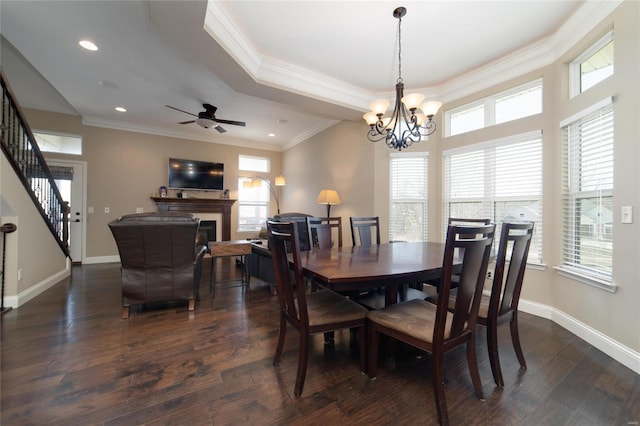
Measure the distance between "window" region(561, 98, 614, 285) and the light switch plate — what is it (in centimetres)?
A: 17

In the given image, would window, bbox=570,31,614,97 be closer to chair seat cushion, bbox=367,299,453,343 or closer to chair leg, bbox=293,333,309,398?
chair seat cushion, bbox=367,299,453,343

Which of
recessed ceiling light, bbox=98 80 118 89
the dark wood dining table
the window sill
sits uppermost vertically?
recessed ceiling light, bbox=98 80 118 89

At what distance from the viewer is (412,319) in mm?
1614

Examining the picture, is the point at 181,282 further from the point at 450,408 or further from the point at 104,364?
the point at 450,408

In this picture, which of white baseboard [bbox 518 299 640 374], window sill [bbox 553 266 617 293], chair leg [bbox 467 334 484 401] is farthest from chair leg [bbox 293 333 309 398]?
window sill [bbox 553 266 617 293]

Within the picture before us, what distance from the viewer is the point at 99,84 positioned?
3941 millimetres

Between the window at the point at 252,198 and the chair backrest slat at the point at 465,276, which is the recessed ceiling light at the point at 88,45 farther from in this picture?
the chair backrest slat at the point at 465,276

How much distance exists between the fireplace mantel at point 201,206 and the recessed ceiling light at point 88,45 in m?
3.28

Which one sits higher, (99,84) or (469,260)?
(99,84)

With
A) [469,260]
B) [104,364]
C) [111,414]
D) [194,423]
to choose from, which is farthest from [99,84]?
[469,260]

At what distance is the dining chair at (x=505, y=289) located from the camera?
5.39 ft

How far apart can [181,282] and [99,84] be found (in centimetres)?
346

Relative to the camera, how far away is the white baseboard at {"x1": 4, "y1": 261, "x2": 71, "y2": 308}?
2.87 meters

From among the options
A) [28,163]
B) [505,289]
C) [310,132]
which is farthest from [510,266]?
[28,163]
